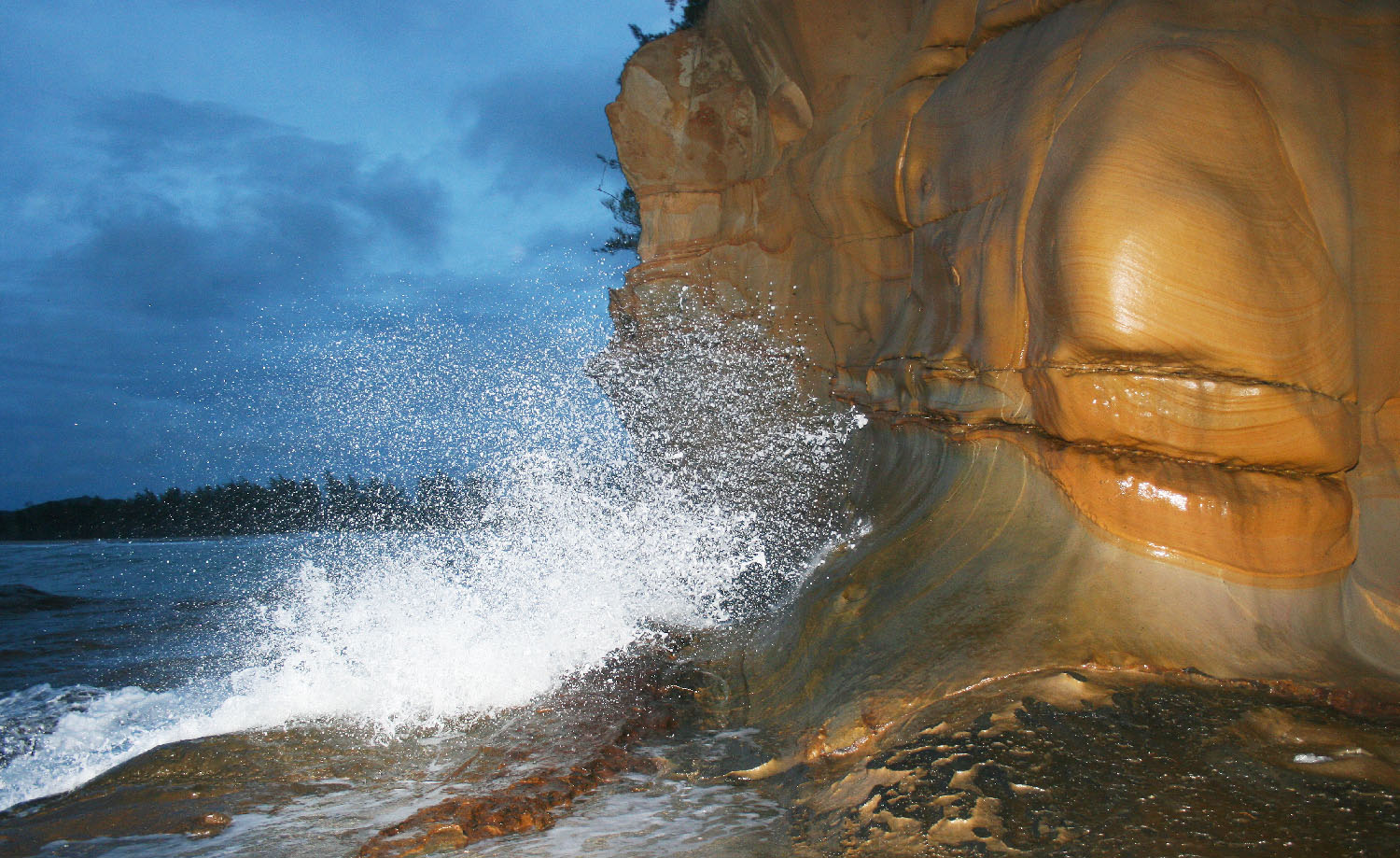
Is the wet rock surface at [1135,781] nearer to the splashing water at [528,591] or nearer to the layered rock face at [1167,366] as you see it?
the layered rock face at [1167,366]

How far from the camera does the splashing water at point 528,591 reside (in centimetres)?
377

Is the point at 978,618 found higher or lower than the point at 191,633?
higher

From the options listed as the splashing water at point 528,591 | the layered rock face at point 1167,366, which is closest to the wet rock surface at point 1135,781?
the layered rock face at point 1167,366

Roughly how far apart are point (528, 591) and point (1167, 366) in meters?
3.78

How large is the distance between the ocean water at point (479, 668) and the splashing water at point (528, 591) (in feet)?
0.06

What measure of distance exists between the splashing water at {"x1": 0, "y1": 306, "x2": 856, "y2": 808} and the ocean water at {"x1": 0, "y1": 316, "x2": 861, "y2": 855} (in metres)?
0.02

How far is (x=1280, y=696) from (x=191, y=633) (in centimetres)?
876

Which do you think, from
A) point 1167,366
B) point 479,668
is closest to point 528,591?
point 479,668

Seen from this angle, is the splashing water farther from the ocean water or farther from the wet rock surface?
the wet rock surface

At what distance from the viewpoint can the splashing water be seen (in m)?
3.77

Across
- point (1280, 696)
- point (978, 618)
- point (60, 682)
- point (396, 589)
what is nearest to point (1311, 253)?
point (1280, 696)

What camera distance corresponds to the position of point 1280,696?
244cm

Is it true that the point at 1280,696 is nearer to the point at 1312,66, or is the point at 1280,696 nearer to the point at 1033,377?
the point at 1033,377

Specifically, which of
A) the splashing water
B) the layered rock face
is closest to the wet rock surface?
the layered rock face
